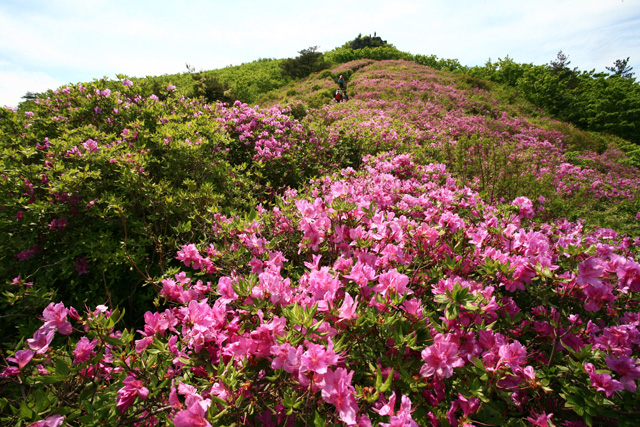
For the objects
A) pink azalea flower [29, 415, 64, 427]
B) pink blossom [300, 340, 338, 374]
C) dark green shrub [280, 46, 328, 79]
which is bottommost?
pink azalea flower [29, 415, 64, 427]

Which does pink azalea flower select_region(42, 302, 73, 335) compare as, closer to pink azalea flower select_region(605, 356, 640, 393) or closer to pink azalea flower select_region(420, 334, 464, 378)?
pink azalea flower select_region(420, 334, 464, 378)

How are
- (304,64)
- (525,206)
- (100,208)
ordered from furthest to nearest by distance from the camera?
(304,64) < (100,208) < (525,206)

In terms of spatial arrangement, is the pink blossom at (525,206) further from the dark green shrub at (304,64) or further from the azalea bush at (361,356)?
the dark green shrub at (304,64)

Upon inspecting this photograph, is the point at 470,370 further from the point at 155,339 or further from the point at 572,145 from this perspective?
the point at 572,145

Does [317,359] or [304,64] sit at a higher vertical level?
[304,64]

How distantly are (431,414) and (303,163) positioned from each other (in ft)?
16.2

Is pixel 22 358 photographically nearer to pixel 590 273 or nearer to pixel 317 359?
pixel 317 359

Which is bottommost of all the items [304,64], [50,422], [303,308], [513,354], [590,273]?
[50,422]

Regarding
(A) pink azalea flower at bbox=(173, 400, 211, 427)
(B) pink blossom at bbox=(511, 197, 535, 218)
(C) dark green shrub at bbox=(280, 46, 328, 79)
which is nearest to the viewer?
(A) pink azalea flower at bbox=(173, 400, 211, 427)

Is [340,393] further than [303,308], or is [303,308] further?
[303,308]

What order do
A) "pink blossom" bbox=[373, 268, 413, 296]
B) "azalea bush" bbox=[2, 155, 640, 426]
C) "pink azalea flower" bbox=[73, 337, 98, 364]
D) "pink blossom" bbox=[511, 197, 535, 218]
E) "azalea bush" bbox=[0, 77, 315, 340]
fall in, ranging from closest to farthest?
"azalea bush" bbox=[2, 155, 640, 426], "pink azalea flower" bbox=[73, 337, 98, 364], "pink blossom" bbox=[373, 268, 413, 296], "pink blossom" bbox=[511, 197, 535, 218], "azalea bush" bbox=[0, 77, 315, 340]

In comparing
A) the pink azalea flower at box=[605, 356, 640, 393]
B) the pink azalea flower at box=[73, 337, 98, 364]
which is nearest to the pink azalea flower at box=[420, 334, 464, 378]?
the pink azalea flower at box=[605, 356, 640, 393]

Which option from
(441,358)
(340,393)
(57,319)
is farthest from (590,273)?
(57,319)

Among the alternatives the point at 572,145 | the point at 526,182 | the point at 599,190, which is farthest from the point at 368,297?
the point at 572,145
